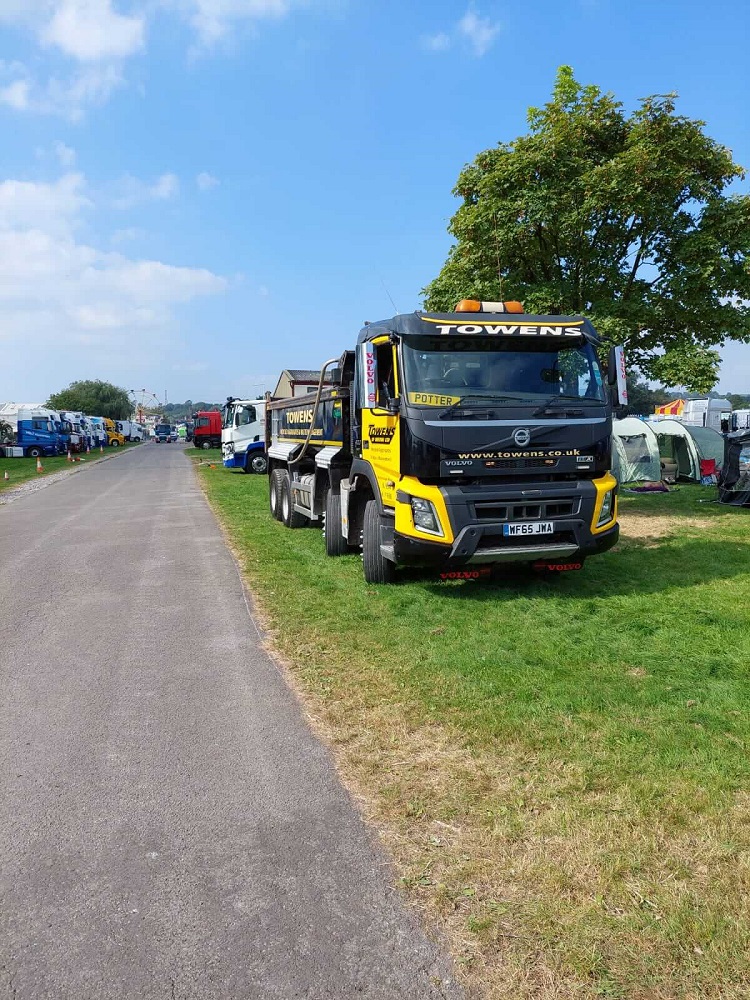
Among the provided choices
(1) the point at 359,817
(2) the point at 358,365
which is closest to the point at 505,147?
(2) the point at 358,365

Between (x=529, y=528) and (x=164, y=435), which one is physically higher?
(x=164, y=435)

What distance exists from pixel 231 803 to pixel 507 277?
12.8 meters

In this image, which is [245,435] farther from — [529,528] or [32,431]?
[32,431]

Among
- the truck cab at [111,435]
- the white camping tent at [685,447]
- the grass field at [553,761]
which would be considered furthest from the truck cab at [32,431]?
the grass field at [553,761]

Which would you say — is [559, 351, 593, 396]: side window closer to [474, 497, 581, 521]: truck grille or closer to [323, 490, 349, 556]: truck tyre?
[474, 497, 581, 521]: truck grille

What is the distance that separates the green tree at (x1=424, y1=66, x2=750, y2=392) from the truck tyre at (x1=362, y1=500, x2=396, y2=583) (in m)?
7.26

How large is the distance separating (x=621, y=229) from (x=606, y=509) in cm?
833

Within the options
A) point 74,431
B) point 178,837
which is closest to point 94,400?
point 74,431

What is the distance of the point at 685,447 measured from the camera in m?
21.0

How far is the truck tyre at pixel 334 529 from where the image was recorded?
962 centimetres

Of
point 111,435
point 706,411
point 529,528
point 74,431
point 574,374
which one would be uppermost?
point 111,435

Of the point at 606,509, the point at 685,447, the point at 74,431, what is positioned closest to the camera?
the point at 606,509

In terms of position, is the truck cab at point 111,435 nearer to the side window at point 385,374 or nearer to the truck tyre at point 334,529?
the truck tyre at point 334,529

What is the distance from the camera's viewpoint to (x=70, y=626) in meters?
6.77
